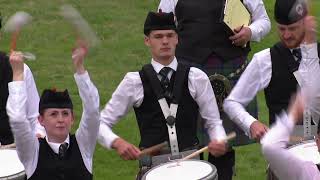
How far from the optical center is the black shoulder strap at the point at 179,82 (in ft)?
20.8

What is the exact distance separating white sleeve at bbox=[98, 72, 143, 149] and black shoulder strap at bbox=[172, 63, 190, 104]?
8.9 inches

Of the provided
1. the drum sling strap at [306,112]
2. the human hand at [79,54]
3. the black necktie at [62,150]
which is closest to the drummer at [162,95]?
the black necktie at [62,150]

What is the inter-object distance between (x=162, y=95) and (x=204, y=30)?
1.34 m

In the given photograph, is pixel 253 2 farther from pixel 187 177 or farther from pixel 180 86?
pixel 187 177

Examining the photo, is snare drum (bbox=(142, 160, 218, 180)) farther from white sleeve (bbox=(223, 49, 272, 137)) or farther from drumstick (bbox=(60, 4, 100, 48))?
drumstick (bbox=(60, 4, 100, 48))

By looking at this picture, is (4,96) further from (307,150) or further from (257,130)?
(307,150)

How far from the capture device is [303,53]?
245 inches

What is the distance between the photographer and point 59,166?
5938 millimetres

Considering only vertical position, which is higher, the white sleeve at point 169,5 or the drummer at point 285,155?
the white sleeve at point 169,5

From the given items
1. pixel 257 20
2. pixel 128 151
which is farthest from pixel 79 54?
pixel 257 20

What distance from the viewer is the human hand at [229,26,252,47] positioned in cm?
743

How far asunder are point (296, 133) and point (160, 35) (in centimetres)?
110

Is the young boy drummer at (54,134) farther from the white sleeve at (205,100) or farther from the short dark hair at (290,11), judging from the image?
the short dark hair at (290,11)

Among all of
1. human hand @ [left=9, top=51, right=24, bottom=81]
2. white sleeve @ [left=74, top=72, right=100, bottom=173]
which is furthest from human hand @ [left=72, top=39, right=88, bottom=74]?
human hand @ [left=9, top=51, right=24, bottom=81]
